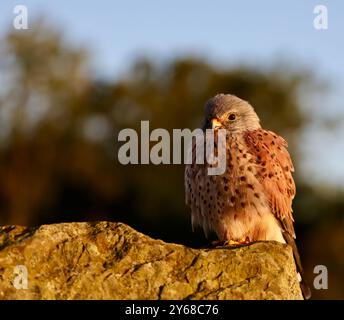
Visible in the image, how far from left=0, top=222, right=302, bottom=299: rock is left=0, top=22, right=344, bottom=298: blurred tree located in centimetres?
2188

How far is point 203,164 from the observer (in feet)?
27.0

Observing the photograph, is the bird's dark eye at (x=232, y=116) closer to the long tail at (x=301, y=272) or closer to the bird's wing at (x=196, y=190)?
the bird's wing at (x=196, y=190)

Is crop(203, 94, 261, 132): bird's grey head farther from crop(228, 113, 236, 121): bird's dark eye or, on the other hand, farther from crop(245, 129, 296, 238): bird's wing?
crop(245, 129, 296, 238): bird's wing

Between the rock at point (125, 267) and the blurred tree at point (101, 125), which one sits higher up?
the blurred tree at point (101, 125)

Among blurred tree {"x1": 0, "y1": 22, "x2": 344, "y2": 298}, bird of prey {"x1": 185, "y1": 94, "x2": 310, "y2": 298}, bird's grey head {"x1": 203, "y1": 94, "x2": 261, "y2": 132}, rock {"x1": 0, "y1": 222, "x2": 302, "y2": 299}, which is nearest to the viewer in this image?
rock {"x1": 0, "y1": 222, "x2": 302, "y2": 299}

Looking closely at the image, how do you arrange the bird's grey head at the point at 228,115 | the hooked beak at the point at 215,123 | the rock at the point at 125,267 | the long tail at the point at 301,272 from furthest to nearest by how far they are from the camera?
1. the bird's grey head at the point at 228,115
2. the hooked beak at the point at 215,123
3. the long tail at the point at 301,272
4. the rock at the point at 125,267

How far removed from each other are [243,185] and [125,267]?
2.65m

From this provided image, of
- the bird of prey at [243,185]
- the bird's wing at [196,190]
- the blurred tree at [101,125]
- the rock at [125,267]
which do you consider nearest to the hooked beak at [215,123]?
the bird of prey at [243,185]

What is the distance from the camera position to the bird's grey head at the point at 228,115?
8.65 m

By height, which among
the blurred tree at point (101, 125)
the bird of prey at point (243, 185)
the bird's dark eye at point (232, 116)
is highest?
the blurred tree at point (101, 125)

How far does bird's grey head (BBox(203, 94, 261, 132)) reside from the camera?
865cm

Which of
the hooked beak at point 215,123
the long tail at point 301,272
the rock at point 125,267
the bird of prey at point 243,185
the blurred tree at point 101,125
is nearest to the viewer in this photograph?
the rock at point 125,267

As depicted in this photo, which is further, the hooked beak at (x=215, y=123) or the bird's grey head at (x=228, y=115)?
the bird's grey head at (x=228, y=115)

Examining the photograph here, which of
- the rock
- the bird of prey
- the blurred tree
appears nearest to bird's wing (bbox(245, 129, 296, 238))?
the bird of prey
